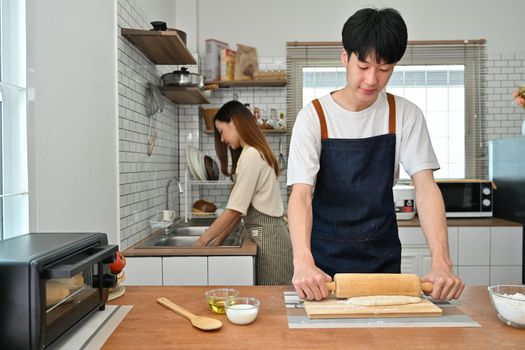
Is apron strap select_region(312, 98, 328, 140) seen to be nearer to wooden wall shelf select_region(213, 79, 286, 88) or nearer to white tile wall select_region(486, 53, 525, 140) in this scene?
wooden wall shelf select_region(213, 79, 286, 88)

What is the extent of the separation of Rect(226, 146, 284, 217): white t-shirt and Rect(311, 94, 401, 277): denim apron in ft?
2.62

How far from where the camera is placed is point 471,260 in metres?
3.66

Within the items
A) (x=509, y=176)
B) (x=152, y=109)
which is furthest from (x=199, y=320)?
(x=509, y=176)

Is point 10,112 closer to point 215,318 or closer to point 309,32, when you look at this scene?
point 215,318

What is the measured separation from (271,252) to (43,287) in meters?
1.73

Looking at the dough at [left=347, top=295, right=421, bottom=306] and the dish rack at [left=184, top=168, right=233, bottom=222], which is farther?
the dish rack at [left=184, top=168, right=233, bottom=222]

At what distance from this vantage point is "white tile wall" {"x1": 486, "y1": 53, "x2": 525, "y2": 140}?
423 cm

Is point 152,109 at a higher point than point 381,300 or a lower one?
higher

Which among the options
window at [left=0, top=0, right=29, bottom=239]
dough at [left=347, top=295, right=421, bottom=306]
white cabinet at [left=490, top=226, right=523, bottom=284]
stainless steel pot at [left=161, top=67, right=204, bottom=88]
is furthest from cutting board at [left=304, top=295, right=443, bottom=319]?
white cabinet at [left=490, top=226, right=523, bottom=284]

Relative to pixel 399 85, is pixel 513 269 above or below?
below

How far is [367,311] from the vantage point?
1.36 metres

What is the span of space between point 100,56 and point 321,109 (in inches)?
42.6

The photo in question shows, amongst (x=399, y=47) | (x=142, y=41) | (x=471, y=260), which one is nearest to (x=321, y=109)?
(x=399, y=47)

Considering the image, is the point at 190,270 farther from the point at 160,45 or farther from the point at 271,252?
the point at 160,45
